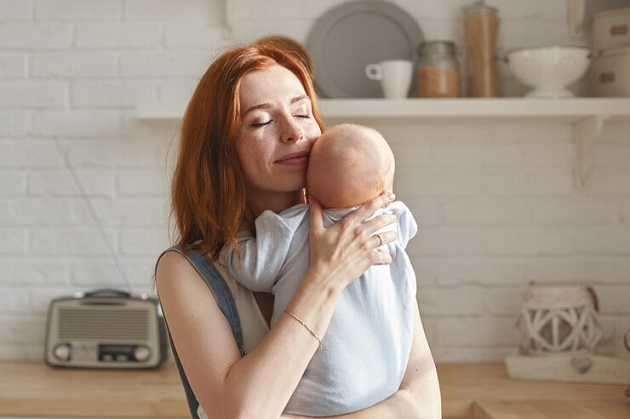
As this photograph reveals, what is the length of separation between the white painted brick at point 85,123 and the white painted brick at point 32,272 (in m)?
0.38

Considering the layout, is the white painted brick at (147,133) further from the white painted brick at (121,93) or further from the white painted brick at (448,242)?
the white painted brick at (448,242)

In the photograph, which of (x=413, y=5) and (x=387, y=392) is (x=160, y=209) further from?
(x=387, y=392)

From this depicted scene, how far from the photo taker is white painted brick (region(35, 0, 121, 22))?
2.76 m

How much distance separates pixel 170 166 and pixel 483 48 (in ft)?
3.16

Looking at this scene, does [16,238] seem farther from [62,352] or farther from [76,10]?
[76,10]

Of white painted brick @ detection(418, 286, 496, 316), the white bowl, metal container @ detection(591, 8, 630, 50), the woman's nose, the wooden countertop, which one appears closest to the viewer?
the woman's nose

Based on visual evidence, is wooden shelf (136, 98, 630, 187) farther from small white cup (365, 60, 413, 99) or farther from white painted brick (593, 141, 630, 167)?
white painted brick (593, 141, 630, 167)

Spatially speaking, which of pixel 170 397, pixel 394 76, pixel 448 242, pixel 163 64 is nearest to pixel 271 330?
pixel 170 397

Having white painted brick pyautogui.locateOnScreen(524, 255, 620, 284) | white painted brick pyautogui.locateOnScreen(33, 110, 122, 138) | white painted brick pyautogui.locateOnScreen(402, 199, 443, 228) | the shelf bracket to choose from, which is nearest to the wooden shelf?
the shelf bracket

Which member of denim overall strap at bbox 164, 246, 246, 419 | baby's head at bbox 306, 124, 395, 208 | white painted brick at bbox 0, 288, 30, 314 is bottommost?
white painted brick at bbox 0, 288, 30, 314

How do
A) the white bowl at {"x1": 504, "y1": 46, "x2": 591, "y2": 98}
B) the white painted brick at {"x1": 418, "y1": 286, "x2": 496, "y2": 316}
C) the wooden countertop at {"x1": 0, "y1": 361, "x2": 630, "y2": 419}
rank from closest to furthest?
the wooden countertop at {"x1": 0, "y1": 361, "x2": 630, "y2": 419} < the white bowl at {"x1": 504, "y1": 46, "x2": 591, "y2": 98} < the white painted brick at {"x1": 418, "y1": 286, "x2": 496, "y2": 316}

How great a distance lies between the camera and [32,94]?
9.11 ft

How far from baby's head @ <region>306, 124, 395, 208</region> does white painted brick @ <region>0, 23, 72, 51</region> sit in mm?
1712

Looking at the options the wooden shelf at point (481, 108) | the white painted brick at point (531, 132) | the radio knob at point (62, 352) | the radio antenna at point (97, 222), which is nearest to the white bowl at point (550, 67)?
the wooden shelf at point (481, 108)
